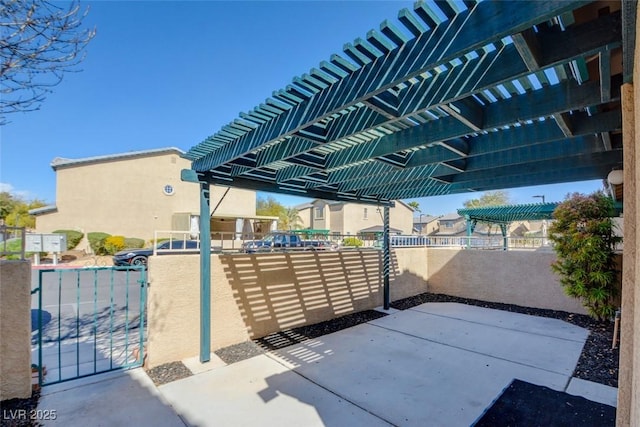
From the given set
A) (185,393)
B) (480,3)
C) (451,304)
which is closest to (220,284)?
(185,393)

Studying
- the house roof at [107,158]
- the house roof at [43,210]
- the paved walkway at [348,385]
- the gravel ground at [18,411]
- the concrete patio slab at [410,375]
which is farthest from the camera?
the house roof at [107,158]

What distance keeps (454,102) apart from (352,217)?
2503 cm

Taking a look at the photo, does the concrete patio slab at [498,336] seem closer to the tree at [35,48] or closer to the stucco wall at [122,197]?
the tree at [35,48]

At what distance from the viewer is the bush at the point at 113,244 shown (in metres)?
15.8

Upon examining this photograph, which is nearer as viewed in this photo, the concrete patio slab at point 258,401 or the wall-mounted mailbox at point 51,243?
the concrete patio slab at point 258,401

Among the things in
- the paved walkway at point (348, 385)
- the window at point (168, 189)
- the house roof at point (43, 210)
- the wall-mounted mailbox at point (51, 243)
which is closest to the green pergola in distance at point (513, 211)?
the paved walkway at point (348, 385)

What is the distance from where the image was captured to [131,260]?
42.1ft

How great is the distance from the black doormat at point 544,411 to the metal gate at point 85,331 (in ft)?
15.0

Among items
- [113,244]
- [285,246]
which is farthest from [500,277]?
[113,244]

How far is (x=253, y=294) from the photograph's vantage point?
218 inches

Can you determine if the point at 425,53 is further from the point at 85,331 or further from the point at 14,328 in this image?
the point at 85,331

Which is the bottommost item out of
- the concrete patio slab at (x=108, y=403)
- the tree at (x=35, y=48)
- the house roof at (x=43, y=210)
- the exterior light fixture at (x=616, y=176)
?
the concrete patio slab at (x=108, y=403)

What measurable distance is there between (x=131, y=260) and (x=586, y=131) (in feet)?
48.7

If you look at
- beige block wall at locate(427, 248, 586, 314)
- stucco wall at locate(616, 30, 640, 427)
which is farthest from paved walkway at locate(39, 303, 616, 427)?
beige block wall at locate(427, 248, 586, 314)
